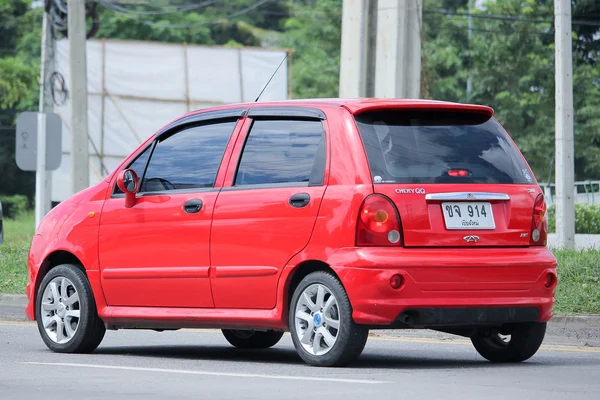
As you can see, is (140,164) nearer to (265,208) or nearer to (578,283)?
(265,208)

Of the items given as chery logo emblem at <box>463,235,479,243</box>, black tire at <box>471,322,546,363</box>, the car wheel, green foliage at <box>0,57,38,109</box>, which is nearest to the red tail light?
chery logo emblem at <box>463,235,479,243</box>

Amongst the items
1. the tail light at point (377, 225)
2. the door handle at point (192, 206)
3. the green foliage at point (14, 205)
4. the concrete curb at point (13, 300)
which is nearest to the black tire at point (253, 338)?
the door handle at point (192, 206)

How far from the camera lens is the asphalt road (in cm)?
747

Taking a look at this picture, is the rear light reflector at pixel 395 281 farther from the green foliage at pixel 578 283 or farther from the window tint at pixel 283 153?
the green foliage at pixel 578 283

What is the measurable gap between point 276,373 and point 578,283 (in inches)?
226

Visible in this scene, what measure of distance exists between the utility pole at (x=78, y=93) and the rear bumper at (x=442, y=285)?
1384cm

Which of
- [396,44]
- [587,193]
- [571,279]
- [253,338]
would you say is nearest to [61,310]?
[253,338]

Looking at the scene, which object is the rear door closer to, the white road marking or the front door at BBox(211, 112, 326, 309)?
the front door at BBox(211, 112, 326, 309)

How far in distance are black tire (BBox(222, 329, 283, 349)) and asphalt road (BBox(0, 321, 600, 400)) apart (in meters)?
0.11

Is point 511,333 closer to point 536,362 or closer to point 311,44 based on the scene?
point 536,362

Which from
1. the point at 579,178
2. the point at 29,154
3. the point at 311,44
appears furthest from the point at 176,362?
the point at 311,44

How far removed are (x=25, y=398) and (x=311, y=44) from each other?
188 ft

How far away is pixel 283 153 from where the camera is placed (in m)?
9.27

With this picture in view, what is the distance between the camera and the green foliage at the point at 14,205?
58.9 metres
